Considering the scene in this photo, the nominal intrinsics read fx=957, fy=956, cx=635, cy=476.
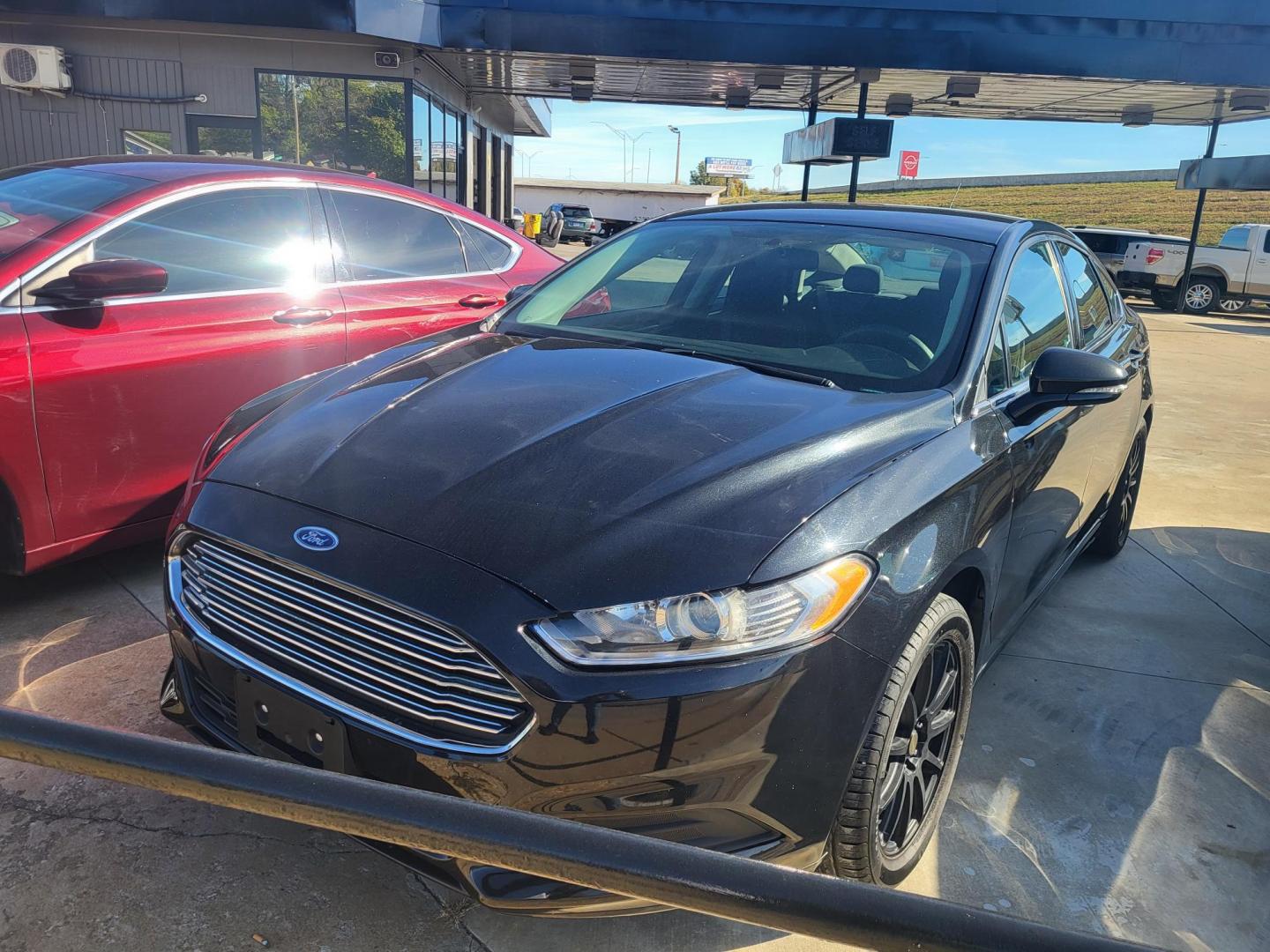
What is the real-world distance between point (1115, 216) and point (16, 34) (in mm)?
49396

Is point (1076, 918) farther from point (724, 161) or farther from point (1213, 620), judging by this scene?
point (724, 161)

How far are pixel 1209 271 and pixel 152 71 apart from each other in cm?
2098

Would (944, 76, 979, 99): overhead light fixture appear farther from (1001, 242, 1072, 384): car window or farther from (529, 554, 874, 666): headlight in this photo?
(529, 554, 874, 666): headlight

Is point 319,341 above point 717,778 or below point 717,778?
above

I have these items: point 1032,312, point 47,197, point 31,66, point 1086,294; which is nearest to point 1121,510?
point 1086,294

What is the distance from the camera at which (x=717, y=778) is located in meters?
1.74

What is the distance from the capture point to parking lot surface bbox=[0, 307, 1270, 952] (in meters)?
2.12

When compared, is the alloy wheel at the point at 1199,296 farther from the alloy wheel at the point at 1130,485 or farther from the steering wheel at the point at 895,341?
the steering wheel at the point at 895,341

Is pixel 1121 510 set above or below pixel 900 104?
below

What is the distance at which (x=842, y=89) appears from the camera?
18.0 m

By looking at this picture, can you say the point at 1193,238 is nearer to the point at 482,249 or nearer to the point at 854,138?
the point at 854,138

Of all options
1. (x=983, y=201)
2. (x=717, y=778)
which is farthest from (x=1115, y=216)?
(x=717, y=778)

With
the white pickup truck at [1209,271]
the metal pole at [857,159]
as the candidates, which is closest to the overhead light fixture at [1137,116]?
the white pickup truck at [1209,271]

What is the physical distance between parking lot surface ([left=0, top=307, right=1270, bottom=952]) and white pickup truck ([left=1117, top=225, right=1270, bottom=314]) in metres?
19.6
